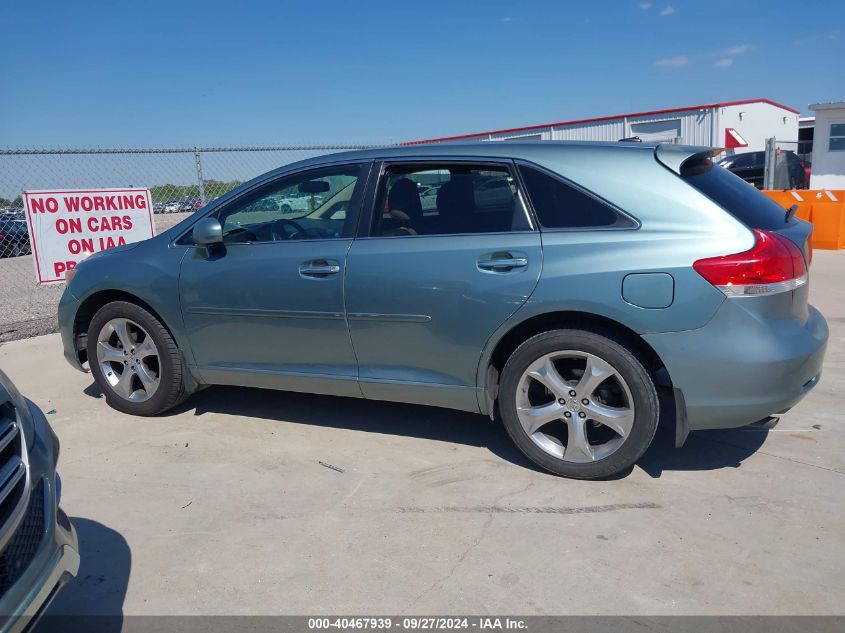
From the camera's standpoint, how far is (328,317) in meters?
4.02

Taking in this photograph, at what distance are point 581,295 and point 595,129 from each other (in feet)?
91.9

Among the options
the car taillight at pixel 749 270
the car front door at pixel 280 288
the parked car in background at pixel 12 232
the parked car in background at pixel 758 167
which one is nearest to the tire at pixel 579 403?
the car taillight at pixel 749 270

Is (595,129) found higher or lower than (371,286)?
higher

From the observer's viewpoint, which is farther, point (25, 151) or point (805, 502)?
point (25, 151)

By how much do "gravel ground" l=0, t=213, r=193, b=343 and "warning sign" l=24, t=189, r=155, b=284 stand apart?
1.17ft

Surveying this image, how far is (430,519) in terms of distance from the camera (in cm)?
334

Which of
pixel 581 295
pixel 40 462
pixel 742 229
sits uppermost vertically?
pixel 742 229

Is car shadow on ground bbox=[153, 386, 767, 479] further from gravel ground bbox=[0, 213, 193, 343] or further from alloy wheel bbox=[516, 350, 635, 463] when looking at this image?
gravel ground bbox=[0, 213, 193, 343]

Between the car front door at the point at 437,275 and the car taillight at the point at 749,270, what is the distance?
0.81 m

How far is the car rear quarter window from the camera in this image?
3492mm

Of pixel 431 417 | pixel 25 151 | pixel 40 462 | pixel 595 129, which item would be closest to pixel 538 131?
pixel 595 129

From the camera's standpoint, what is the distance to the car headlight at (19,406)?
7.43 ft

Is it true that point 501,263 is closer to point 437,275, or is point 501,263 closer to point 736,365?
point 437,275

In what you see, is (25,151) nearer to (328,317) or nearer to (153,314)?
(153,314)
